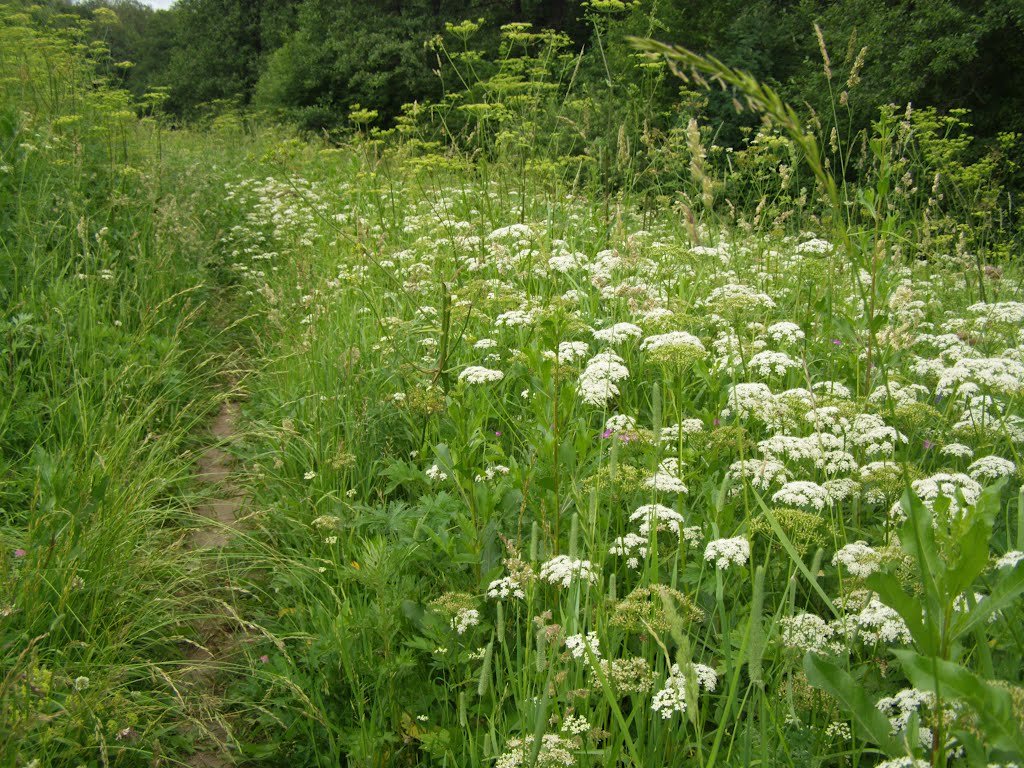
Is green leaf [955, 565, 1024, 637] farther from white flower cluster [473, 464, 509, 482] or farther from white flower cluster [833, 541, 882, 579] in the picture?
white flower cluster [473, 464, 509, 482]

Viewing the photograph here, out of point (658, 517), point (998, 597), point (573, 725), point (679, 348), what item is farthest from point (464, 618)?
point (998, 597)

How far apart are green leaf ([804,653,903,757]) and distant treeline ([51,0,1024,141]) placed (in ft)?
9.04

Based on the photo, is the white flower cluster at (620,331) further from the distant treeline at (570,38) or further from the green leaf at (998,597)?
the green leaf at (998,597)

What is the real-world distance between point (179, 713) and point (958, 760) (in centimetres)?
215

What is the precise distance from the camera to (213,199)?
851 centimetres

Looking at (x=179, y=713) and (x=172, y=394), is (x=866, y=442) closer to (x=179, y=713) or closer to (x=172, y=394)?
(x=179, y=713)

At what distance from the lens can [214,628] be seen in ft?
9.46

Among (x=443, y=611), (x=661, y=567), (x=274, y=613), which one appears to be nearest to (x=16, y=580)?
(x=274, y=613)

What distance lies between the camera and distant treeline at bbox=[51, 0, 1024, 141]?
45.9ft

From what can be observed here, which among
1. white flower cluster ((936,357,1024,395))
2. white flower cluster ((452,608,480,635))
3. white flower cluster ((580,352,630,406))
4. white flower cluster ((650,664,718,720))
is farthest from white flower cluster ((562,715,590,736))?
white flower cluster ((936,357,1024,395))

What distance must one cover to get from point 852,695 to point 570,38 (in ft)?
25.9

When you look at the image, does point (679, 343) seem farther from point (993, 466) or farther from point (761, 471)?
point (993, 466)

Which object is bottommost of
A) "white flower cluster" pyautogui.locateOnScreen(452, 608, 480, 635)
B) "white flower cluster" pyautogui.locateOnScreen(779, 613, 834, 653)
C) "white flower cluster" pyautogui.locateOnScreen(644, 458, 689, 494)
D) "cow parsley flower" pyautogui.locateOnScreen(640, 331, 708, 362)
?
"white flower cluster" pyautogui.locateOnScreen(452, 608, 480, 635)

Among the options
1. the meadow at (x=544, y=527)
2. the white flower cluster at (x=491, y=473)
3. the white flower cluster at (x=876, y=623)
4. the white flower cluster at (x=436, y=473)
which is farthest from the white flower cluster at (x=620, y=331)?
the white flower cluster at (x=876, y=623)
